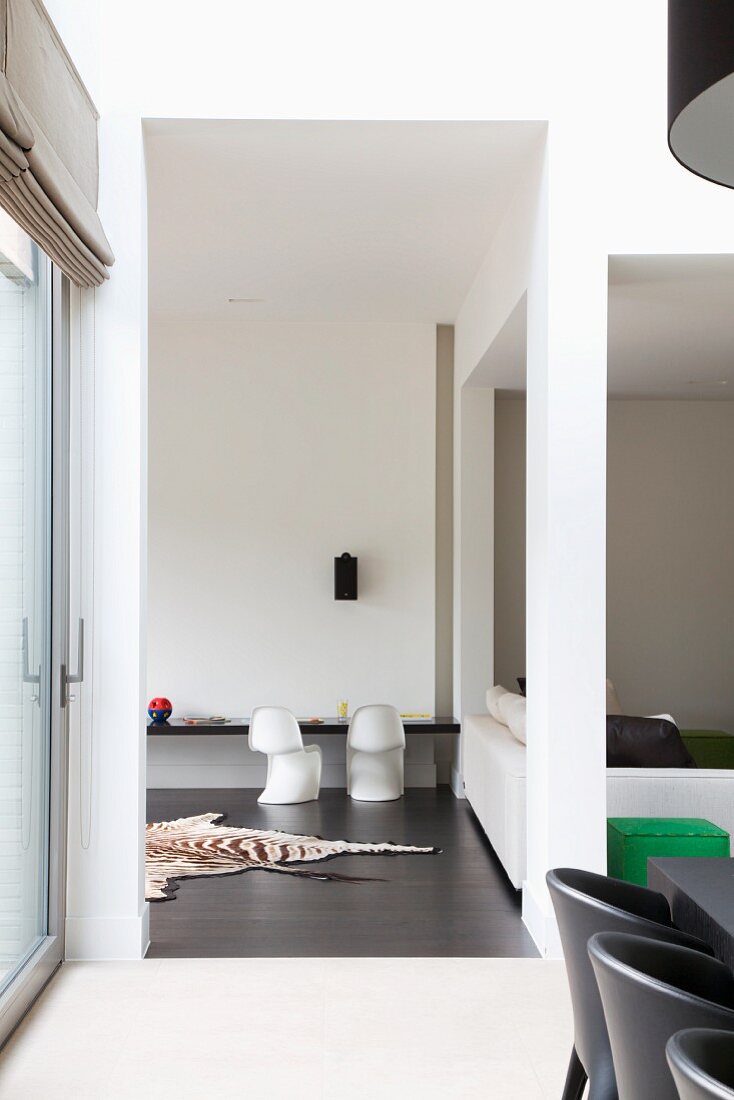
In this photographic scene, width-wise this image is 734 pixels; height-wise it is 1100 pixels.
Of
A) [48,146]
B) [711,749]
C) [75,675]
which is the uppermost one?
[48,146]

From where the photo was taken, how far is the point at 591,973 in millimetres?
2219

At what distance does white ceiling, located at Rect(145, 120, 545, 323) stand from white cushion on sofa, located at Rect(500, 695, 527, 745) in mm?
2484

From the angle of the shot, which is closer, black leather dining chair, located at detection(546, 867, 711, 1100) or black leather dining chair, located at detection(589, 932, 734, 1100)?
black leather dining chair, located at detection(589, 932, 734, 1100)

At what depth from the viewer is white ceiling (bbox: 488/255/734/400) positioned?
4.62m

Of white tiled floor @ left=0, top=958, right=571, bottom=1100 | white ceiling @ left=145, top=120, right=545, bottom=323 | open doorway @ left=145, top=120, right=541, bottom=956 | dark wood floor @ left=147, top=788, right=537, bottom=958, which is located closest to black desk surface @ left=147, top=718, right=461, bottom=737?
open doorway @ left=145, top=120, right=541, bottom=956

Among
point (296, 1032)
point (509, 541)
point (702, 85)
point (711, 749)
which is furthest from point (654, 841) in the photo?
point (509, 541)

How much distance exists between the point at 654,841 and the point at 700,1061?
2919 mm

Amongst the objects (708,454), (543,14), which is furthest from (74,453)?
(708,454)

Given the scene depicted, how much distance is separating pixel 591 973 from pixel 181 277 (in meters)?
5.37

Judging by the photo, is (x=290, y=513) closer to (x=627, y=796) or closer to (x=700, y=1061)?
Answer: (x=627, y=796)

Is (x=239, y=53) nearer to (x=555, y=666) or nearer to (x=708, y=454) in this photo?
(x=555, y=666)

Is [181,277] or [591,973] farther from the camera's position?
[181,277]

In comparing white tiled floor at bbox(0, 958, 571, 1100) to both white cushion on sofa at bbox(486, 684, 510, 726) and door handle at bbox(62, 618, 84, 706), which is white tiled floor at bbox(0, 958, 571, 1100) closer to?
door handle at bbox(62, 618, 84, 706)

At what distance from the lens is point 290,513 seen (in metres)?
7.98
